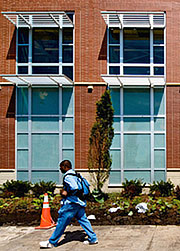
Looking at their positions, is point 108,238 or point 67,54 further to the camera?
point 67,54

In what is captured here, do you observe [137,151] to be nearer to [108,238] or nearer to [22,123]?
[22,123]

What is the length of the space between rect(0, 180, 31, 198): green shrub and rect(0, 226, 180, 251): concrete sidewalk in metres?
3.21

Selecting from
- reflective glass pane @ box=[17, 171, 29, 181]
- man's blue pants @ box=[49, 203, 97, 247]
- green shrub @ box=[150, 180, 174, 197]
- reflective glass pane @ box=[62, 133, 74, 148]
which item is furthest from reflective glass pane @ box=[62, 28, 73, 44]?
man's blue pants @ box=[49, 203, 97, 247]

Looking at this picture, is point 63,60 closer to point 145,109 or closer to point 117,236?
point 145,109

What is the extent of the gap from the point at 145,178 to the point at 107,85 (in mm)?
3853

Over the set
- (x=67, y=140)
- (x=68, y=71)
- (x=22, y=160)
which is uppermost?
(x=68, y=71)

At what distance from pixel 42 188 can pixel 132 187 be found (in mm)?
3209

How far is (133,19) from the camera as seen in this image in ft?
45.7

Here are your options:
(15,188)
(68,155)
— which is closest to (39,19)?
(68,155)

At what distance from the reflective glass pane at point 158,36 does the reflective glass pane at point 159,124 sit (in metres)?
3.05

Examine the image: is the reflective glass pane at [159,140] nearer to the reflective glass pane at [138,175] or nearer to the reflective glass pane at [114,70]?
the reflective glass pane at [138,175]

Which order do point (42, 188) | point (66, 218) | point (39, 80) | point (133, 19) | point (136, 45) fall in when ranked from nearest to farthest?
1. point (66, 218)
2. point (42, 188)
3. point (39, 80)
4. point (133, 19)
5. point (136, 45)

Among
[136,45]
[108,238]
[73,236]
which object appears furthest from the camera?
[136,45]

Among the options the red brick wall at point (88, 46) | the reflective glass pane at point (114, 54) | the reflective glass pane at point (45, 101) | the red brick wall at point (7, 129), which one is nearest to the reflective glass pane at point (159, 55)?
the red brick wall at point (88, 46)
